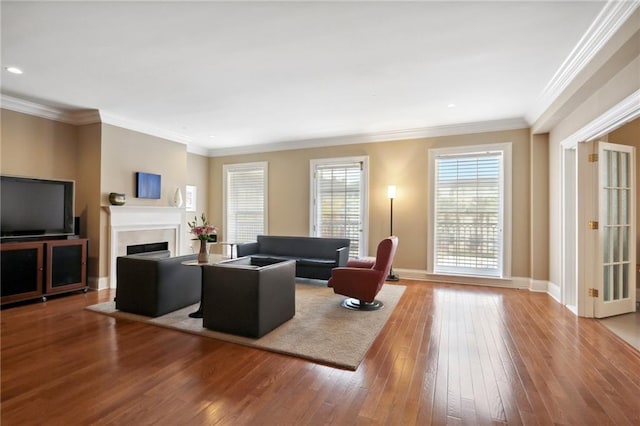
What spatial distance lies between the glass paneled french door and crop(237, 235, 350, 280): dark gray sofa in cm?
343

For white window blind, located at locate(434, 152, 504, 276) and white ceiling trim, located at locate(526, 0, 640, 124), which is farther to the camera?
white window blind, located at locate(434, 152, 504, 276)

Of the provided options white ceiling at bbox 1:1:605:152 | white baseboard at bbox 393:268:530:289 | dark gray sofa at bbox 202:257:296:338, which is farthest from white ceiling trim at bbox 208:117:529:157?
dark gray sofa at bbox 202:257:296:338

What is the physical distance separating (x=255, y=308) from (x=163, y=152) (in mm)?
4395

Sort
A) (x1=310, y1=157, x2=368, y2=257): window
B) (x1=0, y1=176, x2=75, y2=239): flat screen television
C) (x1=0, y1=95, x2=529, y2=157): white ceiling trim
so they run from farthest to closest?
(x1=310, y1=157, x2=368, y2=257): window, (x1=0, y1=95, x2=529, y2=157): white ceiling trim, (x1=0, y1=176, x2=75, y2=239): flat screen television

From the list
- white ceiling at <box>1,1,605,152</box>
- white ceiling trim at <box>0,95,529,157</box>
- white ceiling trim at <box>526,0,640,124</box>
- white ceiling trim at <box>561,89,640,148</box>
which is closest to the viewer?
white ceiling trim at <box>526,0,640,124</box>

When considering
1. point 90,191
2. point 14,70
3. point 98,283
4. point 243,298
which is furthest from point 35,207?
point 243,298

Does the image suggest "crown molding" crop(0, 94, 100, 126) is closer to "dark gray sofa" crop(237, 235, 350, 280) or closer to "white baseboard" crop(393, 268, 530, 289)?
"dark gray sofa" crop(237, 235, 350, 280)

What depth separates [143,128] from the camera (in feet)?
18.1

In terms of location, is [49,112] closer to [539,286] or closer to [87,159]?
[87,159]

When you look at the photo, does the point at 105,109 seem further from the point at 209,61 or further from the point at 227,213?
the point at 227,213

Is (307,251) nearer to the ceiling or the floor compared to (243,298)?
nearer to the ceiling

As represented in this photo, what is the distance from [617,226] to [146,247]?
7.06 meters

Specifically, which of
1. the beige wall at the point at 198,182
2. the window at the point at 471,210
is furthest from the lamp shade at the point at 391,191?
the beige wall at the point at 198,182

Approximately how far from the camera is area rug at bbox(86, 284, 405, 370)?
8.75ft
